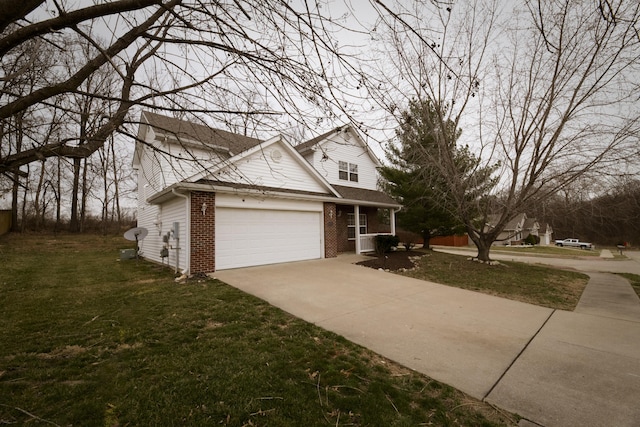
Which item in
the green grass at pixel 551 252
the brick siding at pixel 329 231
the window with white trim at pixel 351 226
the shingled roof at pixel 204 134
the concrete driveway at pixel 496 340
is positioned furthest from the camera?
the green grass at pixel 551 252

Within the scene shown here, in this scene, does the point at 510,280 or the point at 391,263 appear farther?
the point at 391,263

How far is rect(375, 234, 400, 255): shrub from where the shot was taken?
548 inches

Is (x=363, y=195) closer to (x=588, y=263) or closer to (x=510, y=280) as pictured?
(x=510, y=280)

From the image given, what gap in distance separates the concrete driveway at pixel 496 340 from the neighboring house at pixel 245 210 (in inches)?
78.1

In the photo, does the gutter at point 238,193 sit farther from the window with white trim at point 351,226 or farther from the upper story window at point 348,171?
the upper story window at point 348,171

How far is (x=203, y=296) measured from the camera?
6391 mm

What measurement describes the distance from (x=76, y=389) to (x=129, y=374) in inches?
17.6

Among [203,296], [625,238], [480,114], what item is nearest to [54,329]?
[203,296]

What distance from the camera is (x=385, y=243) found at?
45.6 ft

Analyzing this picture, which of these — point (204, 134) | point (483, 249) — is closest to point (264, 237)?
point (204, 134)

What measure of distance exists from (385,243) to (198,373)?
1171 centimetres

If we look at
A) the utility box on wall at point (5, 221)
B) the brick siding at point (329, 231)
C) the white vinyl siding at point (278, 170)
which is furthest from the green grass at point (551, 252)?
the utility box on wall at point (5, 221)

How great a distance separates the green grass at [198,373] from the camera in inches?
98.1

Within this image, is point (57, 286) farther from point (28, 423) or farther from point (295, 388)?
point (295, 388)
